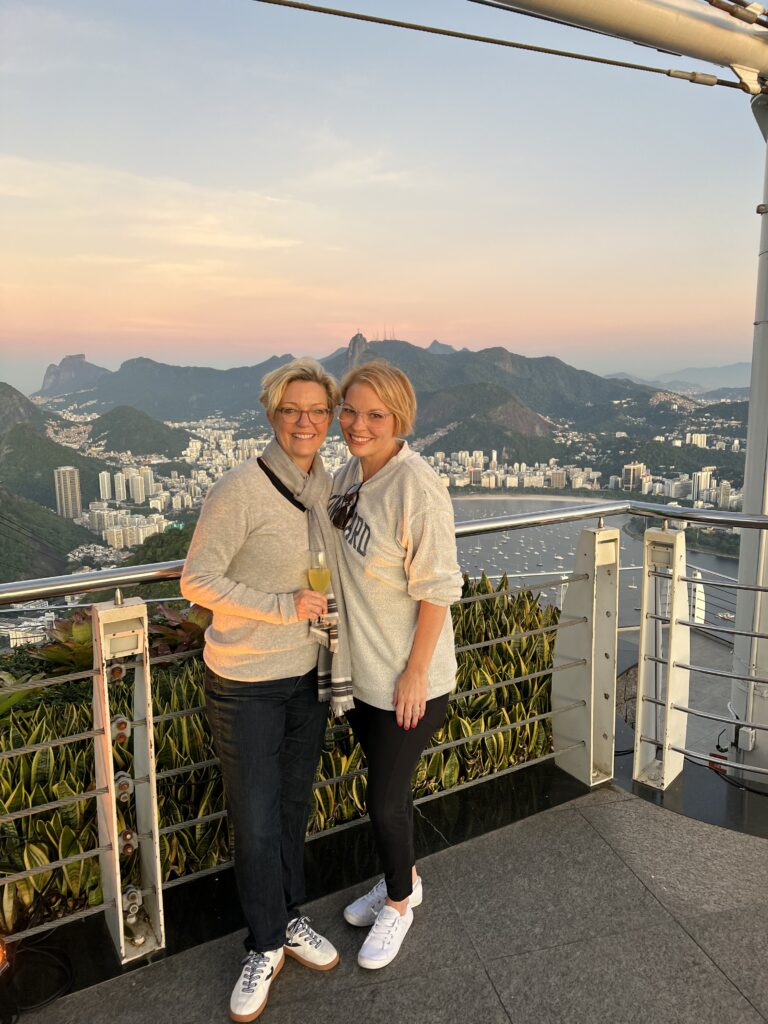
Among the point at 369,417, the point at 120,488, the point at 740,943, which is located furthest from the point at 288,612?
the point at 120,488

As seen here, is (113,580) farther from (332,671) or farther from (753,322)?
(753,322)

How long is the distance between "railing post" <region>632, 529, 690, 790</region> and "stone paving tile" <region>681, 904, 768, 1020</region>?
2.87 ft

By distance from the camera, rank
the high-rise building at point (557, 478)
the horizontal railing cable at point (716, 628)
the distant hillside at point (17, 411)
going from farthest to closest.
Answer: the distant hillside at point (17, 411) < the high-rise building at point (557, 478) < the horizontal railing cable at point (716, 628)

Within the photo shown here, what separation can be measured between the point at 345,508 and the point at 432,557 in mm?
313

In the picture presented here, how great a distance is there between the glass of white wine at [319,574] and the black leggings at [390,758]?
453 mm

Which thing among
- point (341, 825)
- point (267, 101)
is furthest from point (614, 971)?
point (267, 101)

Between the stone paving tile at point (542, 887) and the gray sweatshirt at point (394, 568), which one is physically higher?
the gray sweatshirt at point (394, 568)

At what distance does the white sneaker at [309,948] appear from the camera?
89.7 inches

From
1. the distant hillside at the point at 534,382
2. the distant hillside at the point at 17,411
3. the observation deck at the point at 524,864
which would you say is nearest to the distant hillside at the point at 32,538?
the distant hillside at the point at 17,411

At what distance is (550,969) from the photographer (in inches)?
89.2

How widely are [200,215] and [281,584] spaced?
45733mm

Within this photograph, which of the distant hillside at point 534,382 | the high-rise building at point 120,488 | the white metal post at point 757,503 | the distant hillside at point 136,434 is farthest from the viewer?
the high-rise building at point 120,488

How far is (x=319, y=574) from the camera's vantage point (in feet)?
6.32

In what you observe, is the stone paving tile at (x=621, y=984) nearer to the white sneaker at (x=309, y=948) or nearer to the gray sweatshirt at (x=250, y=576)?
the white sneaker at (x=309, y=948)
